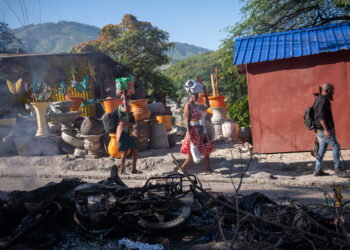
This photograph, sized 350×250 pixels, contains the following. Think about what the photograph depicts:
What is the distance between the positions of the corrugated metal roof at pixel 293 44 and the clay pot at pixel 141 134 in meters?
3.18

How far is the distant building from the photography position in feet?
24.7

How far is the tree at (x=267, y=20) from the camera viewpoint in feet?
40.0

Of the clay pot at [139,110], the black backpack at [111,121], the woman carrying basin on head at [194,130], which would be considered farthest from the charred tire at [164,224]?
the clay pot at [139,110]

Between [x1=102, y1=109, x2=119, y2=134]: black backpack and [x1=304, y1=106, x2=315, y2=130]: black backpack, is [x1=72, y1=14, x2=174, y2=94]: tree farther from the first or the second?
[x1=304, y1=106, x2=315, y2=130]: black backpack

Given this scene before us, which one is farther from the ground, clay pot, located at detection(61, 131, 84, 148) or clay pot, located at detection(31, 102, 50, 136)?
clay pot, located at detection(31, 102, 50, 136)

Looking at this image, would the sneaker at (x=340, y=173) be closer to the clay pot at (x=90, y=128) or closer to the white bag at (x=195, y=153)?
the white bag at (x=195, y=153)

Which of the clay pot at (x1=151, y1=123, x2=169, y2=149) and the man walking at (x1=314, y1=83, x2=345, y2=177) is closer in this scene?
the man walking at (x1=314, y1=83, x2=345, y2=177)

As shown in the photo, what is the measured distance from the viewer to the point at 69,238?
A: 350 cm

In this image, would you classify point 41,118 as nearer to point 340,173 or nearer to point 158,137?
point 158,137

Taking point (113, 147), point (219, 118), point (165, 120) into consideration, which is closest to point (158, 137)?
point (113, 147)

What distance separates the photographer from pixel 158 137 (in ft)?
28.6

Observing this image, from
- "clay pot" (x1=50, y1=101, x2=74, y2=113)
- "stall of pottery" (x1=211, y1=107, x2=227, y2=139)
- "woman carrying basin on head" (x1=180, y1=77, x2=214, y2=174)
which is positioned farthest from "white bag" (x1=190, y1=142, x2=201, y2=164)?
"clay pot" (x1=50, y1=101, x2=74, y2=113)

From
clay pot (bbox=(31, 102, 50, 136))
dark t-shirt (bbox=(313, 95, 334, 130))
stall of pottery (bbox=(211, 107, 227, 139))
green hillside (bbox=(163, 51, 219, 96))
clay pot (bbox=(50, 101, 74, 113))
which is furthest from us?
green hillside (bbox=(163, 51, 219, 96))

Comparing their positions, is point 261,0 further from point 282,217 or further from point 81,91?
point 282,217
